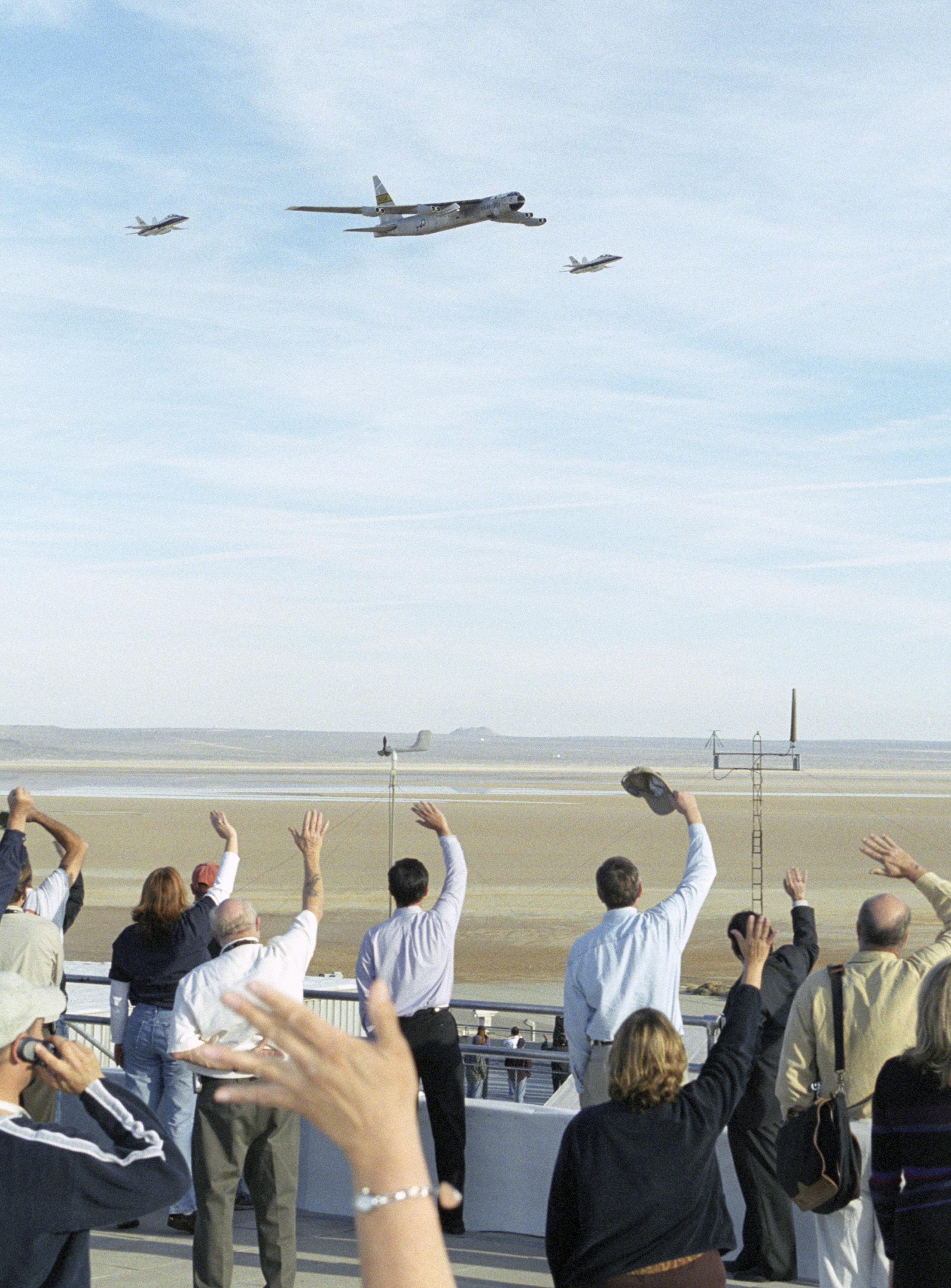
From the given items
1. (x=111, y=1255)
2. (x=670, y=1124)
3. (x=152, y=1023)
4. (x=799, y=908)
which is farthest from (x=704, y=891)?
(x=111, y=1255)

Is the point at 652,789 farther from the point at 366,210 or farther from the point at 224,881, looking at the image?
the point at 366,210

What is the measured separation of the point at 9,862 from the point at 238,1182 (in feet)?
6.26

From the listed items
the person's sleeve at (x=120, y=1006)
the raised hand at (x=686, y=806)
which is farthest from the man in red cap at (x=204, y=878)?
the raised hand at (x=686, y=806)

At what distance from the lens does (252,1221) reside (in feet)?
21.4

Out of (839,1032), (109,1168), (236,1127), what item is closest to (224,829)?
(236,1127)

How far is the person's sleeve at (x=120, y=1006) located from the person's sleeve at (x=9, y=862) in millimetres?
833

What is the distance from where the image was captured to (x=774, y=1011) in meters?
5.51

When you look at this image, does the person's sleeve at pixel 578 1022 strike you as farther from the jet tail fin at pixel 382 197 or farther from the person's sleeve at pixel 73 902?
the jet tail fin at pixel 382 197

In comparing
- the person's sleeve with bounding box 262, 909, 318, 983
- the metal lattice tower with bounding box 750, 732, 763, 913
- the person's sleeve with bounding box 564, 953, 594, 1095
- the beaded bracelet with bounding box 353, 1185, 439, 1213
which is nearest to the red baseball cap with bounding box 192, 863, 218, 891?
the person's sleeve with bounding box 262, 909, 318, 983

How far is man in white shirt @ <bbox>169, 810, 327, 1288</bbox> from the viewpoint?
4.90m

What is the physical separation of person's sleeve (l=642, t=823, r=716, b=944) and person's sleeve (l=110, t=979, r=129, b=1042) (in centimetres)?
288

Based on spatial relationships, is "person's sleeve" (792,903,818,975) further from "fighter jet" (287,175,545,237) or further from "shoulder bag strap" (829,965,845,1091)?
"fighter jet" (287,175,545,237)

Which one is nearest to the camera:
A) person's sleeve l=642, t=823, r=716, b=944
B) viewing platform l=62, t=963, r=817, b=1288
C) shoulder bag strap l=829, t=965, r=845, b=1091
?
shoulder bag strap l=829, t=965, r=845, b=1091

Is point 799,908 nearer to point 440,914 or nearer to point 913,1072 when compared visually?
point 440,914
